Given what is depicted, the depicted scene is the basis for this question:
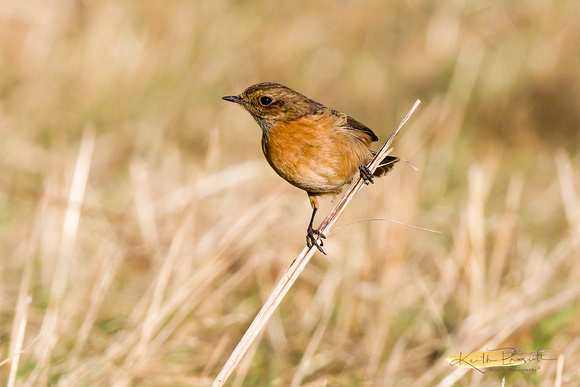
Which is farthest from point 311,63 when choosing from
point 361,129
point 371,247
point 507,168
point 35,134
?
point 361,129

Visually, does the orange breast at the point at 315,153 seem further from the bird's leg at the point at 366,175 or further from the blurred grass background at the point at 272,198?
the blurred grass background at the point at 272,198

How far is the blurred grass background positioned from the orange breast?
0.85m

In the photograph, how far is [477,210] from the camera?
542 centimetres

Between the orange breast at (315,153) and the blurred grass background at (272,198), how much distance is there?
2.78 feet

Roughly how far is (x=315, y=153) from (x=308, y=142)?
0.09 meters

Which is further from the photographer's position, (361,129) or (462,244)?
(462,244)

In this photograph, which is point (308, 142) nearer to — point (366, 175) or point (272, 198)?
point (366, 175)

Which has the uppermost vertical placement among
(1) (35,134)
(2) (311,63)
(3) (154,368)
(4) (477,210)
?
(2) (311,63)

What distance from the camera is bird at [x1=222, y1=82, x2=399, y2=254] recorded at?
3.79 metres

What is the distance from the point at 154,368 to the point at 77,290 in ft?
2.85

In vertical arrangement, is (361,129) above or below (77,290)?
above

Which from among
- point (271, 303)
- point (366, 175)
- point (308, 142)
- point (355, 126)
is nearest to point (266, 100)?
point (308, 142)

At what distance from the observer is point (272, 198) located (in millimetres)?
4938

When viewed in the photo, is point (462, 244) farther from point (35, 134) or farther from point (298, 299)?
point (35, 134)
